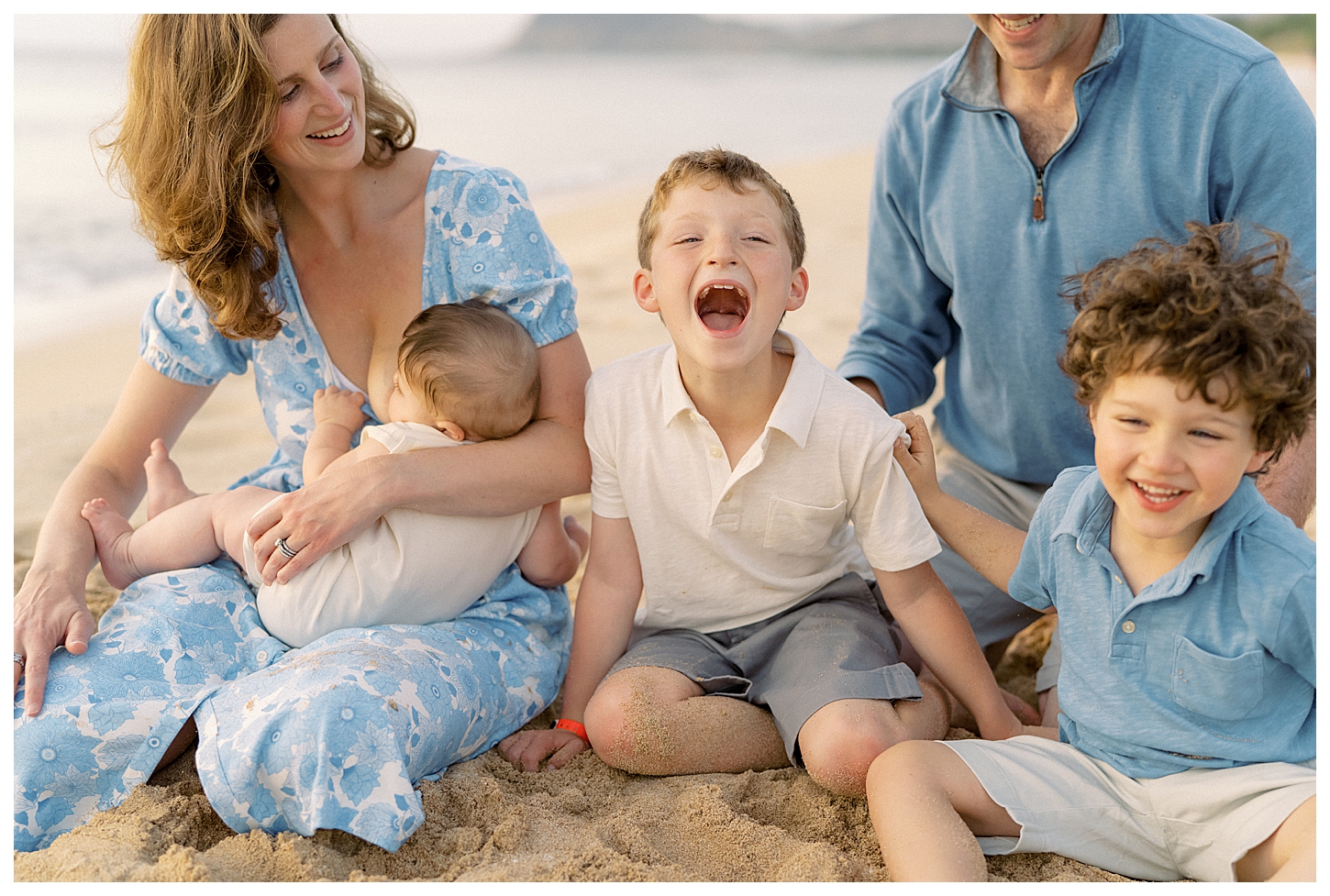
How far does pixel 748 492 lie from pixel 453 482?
1.98 ft

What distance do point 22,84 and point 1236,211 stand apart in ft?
41.2

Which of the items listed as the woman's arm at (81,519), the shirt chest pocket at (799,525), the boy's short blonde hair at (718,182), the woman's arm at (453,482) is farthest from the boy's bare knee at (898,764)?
the woman's arm at (81,519)

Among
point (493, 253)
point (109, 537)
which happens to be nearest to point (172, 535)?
point (109, 537)

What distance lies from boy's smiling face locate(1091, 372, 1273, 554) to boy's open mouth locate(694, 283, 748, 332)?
28.7 inches

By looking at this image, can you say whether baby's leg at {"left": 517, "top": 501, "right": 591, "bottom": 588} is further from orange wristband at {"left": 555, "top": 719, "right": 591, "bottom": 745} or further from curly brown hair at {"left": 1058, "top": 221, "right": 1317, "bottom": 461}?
curly brown hair at {"left": 1058, "top": 221, "right": 1317, "bottom": 461}

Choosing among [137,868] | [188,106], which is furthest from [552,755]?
[188,106]

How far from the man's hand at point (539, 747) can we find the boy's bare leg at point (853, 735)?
476mm

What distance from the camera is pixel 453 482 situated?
91.0 inches

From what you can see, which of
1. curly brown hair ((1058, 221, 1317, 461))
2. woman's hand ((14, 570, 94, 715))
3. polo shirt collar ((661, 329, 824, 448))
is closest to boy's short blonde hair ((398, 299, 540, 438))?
polo shirt collar ((661, 329, 824, 448))

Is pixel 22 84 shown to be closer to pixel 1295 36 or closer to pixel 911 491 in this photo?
pixel 911 491

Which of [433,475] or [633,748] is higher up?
[433,475]

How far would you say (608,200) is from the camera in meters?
9.39

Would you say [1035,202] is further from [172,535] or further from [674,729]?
[172,535]

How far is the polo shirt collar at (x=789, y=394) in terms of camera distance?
224cm
